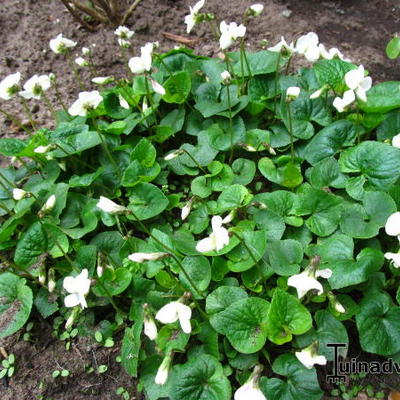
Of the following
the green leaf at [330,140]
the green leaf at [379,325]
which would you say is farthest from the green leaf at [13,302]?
the green leaf at [330,140]

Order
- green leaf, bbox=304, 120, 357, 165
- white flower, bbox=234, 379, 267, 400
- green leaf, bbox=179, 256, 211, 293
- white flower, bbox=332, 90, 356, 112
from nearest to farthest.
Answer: white flower, bbox=234, 379, 267, 400 < green leaf, bbox=179, 256, 211, 293 < white flower, bbox=332, 90, 356, 112 < green leaf, bbox=304, 120, 357, 165

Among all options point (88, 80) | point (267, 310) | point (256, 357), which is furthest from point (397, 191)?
point (88, 80)

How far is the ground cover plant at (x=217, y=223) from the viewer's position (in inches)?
58.2

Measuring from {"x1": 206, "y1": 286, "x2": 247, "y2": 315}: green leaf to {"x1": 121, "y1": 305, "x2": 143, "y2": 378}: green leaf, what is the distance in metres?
0.29

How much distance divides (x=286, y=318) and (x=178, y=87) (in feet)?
4.52

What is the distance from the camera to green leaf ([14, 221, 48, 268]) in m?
1.85

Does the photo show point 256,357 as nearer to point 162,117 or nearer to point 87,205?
point 87,205

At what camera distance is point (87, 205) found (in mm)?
1979

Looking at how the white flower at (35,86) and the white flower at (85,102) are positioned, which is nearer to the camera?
the white flower at (85,102)

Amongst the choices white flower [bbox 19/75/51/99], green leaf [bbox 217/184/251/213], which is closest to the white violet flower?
green leaf [bbox 217/184/251/213]

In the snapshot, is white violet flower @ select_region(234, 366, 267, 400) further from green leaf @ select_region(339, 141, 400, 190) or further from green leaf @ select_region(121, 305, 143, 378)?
green leaf @ select_region(339, 141, 400, 190)

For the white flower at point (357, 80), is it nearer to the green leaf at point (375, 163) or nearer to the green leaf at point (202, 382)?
the green leaf at point (375, 163)

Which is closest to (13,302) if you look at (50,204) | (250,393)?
(50,204)

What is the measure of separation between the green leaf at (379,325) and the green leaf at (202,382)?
532mm
